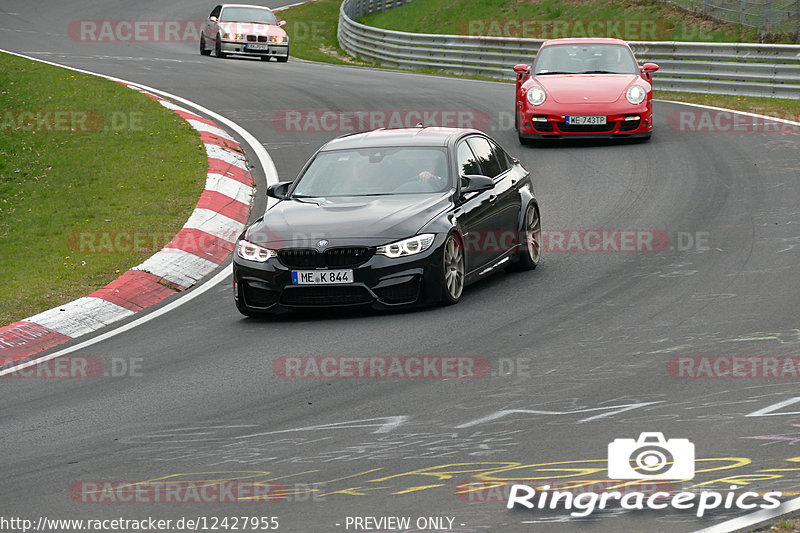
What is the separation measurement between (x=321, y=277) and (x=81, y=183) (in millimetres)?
6931

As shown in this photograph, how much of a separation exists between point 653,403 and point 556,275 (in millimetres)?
4208

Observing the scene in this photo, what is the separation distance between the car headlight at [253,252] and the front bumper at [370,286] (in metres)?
0.06

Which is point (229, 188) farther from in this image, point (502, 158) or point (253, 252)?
point (253, 252)

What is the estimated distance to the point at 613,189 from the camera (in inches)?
601

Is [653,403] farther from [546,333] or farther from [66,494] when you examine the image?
[66,494]

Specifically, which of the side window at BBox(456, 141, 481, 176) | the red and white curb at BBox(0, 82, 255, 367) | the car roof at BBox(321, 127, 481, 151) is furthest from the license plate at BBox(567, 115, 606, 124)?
the side window at BBox(456, 141, 481, 176)

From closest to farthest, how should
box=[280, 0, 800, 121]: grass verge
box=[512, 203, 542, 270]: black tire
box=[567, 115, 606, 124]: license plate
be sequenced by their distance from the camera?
box=[512, 203, 542, 270]: black tire < box=[567, 115, 606, 124]: license plate < box=[280, 0, 800, 121]: grass verge

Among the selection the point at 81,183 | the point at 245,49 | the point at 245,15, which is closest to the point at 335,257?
the point at 81,183

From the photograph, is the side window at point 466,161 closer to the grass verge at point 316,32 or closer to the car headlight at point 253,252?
the car headlight at point 253,252

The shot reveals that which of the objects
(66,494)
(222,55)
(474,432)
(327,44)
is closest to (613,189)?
(474,432)

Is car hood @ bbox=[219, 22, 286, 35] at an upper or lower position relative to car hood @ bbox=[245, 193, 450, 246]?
upper

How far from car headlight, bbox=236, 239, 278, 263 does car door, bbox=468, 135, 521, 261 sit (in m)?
2.06

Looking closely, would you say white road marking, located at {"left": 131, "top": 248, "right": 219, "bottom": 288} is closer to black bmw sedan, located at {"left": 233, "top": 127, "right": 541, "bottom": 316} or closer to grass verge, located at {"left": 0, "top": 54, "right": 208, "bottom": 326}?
grass verge, located at {"left": 0, "top": 54, "right": 208, "bottom": 326}

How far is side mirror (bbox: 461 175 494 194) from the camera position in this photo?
10812 millimetres
